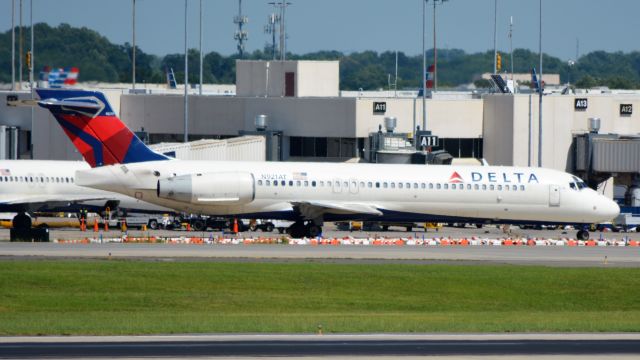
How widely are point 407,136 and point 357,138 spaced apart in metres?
3.65

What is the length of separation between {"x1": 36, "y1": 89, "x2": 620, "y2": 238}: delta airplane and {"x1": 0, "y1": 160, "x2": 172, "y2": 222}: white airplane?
15.9 ft

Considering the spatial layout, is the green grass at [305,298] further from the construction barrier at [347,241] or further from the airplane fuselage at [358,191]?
the airplane fuselage at [358,191]

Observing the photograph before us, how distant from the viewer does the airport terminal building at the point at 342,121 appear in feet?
294

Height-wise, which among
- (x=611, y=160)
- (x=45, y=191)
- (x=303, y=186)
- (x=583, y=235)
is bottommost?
(x=583, y=235)

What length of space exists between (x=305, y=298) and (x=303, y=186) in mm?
20879

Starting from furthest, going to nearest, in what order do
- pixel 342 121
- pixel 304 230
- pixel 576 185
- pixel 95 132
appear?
pixel 342 121, pixel 576 185, pixel 304 230, pixel 95 132

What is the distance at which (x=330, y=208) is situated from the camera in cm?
6147

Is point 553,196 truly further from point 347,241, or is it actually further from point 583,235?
point 347,241

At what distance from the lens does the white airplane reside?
65750 millimetres

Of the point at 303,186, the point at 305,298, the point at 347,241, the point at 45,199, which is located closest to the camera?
the point at 305,298

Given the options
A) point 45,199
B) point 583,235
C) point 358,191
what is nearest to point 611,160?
point 583,235

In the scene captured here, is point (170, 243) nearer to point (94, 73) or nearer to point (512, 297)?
point (94, 73)

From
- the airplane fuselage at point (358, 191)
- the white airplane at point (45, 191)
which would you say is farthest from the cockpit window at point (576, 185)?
the white airplane at point (45, 191)

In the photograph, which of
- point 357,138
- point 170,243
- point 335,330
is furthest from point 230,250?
point 357,138
